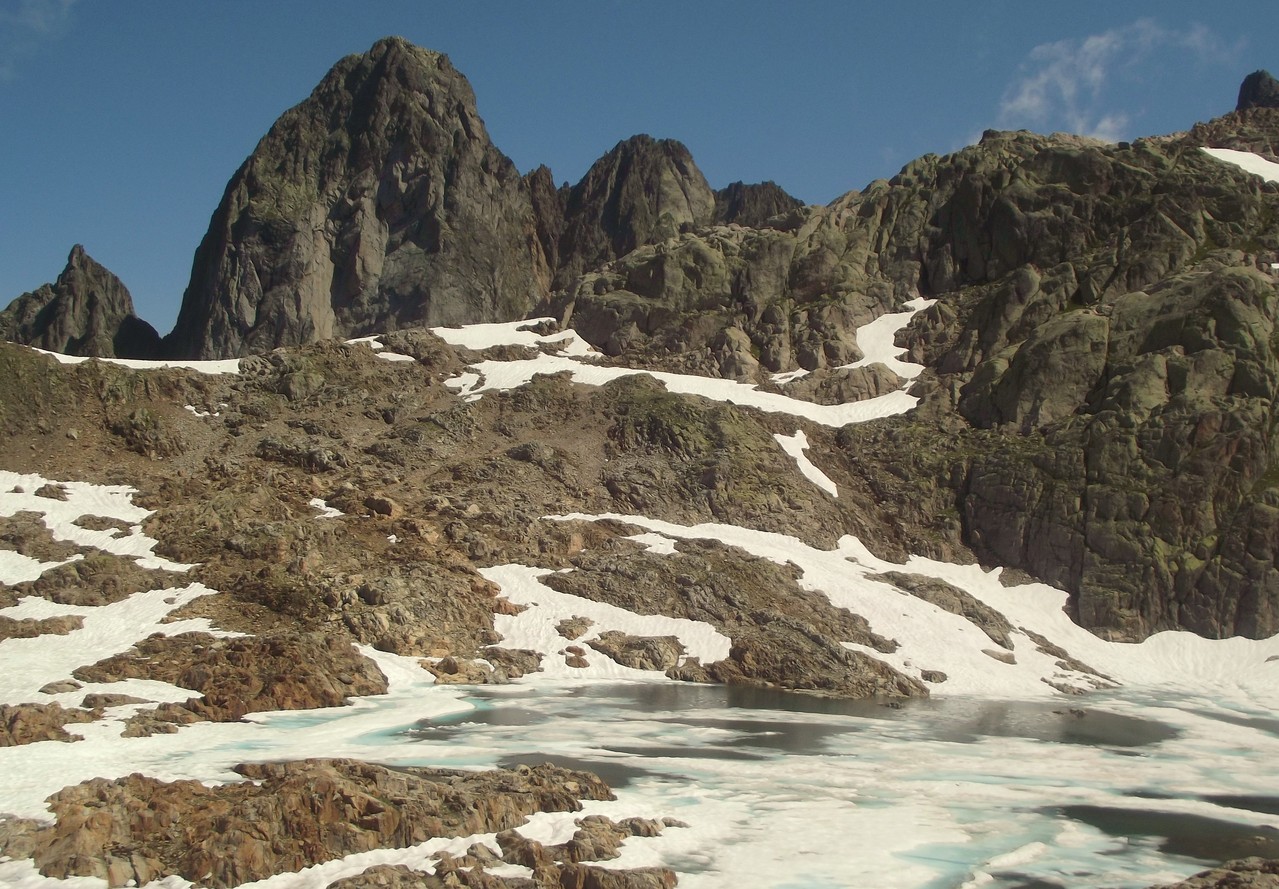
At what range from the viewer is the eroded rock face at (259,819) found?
20078mm

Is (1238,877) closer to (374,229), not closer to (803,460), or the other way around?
(803,460)

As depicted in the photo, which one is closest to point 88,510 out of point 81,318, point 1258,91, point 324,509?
point 324,509

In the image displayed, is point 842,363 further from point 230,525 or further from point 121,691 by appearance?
point 121,691

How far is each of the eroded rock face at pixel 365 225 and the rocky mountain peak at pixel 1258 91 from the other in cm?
14037

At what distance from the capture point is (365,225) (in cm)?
12669

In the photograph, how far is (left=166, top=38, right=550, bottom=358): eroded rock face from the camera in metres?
123

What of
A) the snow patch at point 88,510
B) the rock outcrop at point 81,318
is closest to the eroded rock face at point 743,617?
the snow patch at point 88,510

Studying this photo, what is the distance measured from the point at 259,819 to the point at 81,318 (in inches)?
5399

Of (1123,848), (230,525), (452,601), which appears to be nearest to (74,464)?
(230,525)

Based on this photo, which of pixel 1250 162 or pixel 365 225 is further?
pixel 365 225

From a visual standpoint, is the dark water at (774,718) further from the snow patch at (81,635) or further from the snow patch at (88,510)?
the snow patch at (88,510)

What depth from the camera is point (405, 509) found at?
64.9m

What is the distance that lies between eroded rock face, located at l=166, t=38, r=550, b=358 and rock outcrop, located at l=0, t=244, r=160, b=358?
776cm

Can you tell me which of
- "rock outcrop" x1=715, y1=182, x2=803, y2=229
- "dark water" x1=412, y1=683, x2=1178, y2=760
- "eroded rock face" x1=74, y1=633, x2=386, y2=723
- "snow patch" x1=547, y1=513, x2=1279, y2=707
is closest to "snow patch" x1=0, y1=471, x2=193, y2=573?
"eroded rock face" x1=74, y1=633, x2=386, y2=723
